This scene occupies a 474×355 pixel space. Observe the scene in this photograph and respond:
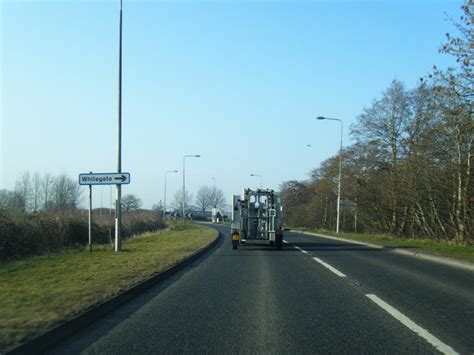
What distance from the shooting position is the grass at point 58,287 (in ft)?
24.1

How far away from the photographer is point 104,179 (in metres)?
21.2

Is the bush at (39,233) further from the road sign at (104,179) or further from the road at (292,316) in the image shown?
the road at (292,316)

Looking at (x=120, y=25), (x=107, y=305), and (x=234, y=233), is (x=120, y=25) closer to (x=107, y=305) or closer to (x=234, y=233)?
(x=234, y=233)

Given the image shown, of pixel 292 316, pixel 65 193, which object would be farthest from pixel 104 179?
pixel 65 193

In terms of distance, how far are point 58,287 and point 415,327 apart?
734 centimetres

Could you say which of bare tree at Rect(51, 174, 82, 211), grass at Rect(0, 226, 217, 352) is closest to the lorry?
grass at Rect(0, 226, 217, 352)

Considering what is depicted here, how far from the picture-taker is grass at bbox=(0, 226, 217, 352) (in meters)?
7.36

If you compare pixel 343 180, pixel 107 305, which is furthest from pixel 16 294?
pixel 343 180

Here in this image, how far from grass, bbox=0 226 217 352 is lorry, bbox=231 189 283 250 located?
817 centimetres

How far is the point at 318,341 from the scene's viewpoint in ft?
22.9

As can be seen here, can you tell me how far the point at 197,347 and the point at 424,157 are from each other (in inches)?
1344

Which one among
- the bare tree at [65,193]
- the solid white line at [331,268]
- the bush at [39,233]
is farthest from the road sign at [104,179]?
the bare tree at [65,193]

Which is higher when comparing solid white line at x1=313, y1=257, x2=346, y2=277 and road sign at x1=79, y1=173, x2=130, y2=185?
road sign at x1=79, y1=173, x2=130, y2=185

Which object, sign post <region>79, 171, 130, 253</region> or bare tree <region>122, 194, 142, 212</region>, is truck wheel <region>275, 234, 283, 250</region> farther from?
bare tree <region>122, 194, 142, 212</region>
